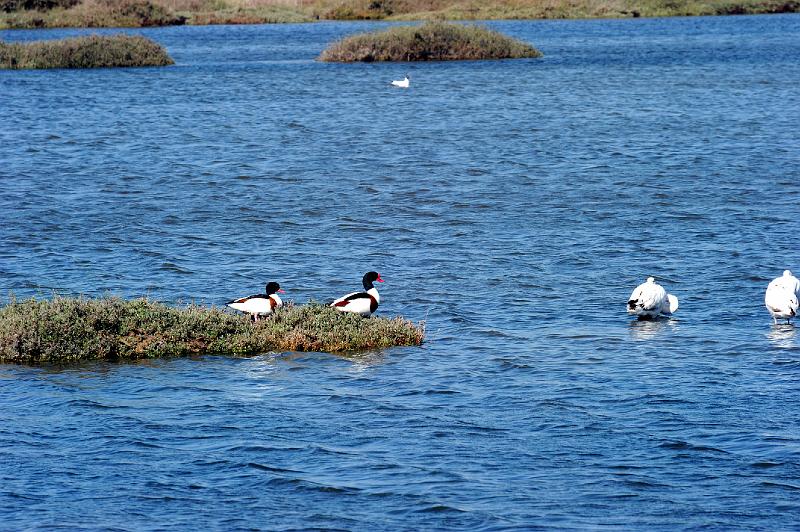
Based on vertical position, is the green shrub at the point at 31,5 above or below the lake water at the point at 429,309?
above

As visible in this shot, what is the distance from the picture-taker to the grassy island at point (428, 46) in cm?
7444

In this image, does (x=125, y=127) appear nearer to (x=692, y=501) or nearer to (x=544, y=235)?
(x=544, y=235)

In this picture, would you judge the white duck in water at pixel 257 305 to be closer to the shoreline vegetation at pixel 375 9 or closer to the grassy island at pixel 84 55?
the grassy island at pixel 84 55

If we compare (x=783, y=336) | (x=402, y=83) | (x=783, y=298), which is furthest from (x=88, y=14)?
(x=783, y=336)

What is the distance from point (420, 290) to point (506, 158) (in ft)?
59.7

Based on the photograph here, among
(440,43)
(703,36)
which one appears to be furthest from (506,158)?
(703,36)

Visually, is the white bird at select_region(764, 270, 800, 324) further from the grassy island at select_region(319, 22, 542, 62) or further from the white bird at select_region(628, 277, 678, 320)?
the grassy island at select_region(319, 22, 542, 62)

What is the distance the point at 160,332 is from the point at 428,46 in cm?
5965

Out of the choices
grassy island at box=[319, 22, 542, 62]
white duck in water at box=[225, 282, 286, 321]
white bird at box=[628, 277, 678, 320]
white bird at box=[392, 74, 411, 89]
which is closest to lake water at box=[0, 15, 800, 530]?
white bird at box=[628, 277, 678, 320]

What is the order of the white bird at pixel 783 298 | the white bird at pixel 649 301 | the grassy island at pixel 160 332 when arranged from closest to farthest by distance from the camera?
the grassy island at pixel 160 332 < the white bird at pixel 783 298 < the white bird at pixel 649 301

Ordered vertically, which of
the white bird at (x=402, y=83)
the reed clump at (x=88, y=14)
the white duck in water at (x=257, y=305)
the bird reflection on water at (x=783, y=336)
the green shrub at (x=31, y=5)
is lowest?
the bird reflection on water at (x=783, y=336)

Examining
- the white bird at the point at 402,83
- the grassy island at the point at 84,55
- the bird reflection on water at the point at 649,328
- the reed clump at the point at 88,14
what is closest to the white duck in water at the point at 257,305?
the bird reflection on water at the point at 649,328

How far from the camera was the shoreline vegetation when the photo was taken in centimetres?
11406

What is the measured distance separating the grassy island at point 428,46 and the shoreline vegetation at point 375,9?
119ft
